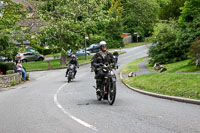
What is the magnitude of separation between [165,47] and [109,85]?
19293mm

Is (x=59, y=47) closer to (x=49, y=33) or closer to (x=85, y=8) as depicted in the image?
(x=49, y=33)

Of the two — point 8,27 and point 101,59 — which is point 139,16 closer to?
point 8,27

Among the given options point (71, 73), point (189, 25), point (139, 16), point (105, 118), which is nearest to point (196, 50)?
point (189, 25)

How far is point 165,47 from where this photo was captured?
2833cm

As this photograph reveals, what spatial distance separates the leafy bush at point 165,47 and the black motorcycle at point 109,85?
1803cm

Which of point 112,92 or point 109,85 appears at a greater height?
point 109,85

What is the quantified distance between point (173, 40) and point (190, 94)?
62.2 ft

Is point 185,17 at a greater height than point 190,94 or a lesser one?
greater

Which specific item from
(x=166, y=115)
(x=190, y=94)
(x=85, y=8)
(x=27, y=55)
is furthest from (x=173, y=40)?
(x=27, y=55)

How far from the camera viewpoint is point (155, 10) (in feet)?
280

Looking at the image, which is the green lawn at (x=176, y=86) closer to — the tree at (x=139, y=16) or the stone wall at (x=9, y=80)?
the stone wall at (x=9, y=80)

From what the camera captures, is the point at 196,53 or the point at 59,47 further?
the point at 59,47

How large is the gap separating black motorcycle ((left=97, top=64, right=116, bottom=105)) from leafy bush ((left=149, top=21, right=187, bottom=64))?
1803 cm

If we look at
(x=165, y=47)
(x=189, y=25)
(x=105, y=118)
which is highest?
(x=189, y=25)
